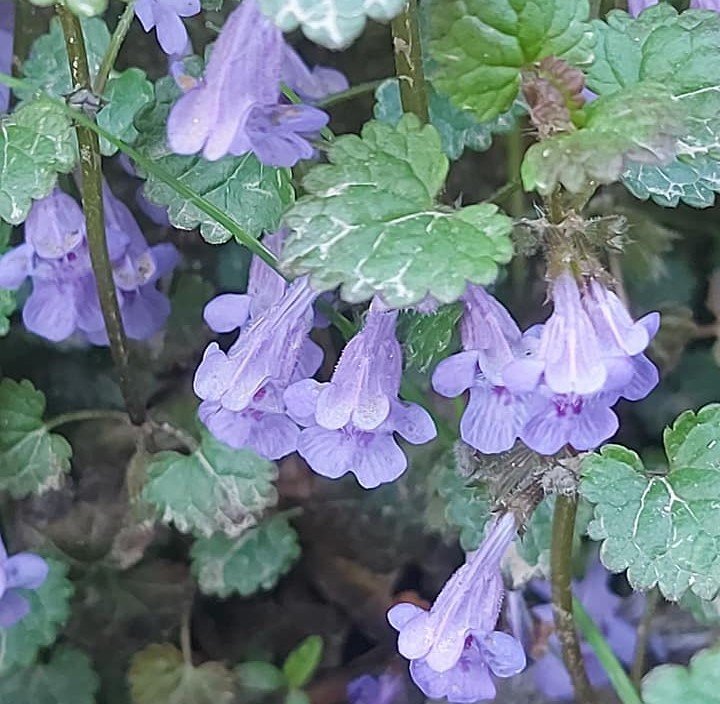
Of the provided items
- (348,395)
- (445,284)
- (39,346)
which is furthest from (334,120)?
(445,284)

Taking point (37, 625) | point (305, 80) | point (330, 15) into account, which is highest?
point (330, 15)

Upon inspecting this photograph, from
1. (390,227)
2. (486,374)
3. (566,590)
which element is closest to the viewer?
(390,227)

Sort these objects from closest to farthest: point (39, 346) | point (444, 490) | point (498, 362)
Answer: point (498, 362) < point (444, 490) < point (39, 346)

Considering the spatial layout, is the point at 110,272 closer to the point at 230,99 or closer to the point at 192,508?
the point at 192,508

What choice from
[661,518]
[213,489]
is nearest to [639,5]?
[661,518]

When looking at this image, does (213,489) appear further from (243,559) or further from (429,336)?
(429,336)

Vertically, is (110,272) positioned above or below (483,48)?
below

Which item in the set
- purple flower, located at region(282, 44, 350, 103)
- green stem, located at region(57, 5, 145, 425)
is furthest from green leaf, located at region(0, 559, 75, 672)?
purple flower, located at region(282, 44, 350, 103)
